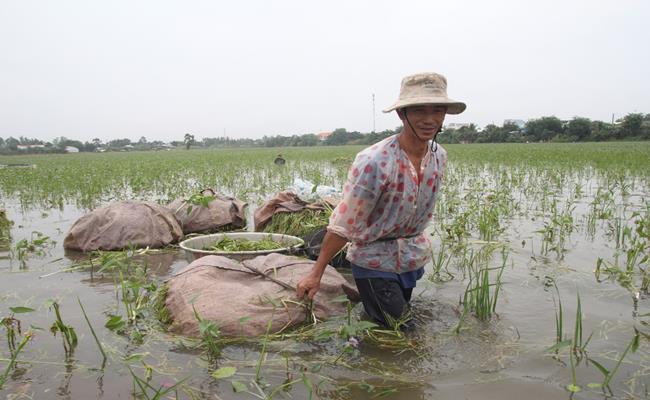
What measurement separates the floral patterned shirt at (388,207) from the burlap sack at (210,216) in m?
2.29

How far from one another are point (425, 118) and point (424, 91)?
0.12 metres

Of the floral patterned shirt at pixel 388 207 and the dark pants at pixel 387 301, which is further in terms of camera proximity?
the dark pants at pixel 387 301

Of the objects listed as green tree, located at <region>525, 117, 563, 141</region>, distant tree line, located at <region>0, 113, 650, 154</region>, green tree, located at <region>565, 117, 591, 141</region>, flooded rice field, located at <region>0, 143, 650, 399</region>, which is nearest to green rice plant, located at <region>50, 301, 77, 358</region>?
flooded rice field, located at <region>0, 143, 650, 399</region>

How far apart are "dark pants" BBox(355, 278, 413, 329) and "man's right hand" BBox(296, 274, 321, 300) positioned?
0.25 m

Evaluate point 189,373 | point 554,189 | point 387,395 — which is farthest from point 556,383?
point 554,189

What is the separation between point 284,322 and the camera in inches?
90.7

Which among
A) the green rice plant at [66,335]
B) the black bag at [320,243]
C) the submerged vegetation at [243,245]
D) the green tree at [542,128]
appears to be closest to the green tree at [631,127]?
the green tree at [542,128]

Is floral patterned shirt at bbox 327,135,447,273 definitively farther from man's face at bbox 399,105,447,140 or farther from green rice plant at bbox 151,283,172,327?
green rice plant at bbox 151,283,172,327

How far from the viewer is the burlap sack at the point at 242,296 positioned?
2244 millimetres

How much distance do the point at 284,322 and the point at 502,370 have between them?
955mm

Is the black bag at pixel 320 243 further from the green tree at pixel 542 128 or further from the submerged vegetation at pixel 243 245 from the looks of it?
the green tree at pixel 542 128

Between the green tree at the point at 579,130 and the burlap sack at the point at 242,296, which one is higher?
the green tree at the point at 579,130

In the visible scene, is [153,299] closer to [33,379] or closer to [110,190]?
[33,379]

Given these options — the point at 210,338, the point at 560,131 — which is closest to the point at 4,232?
the point at 210,338
